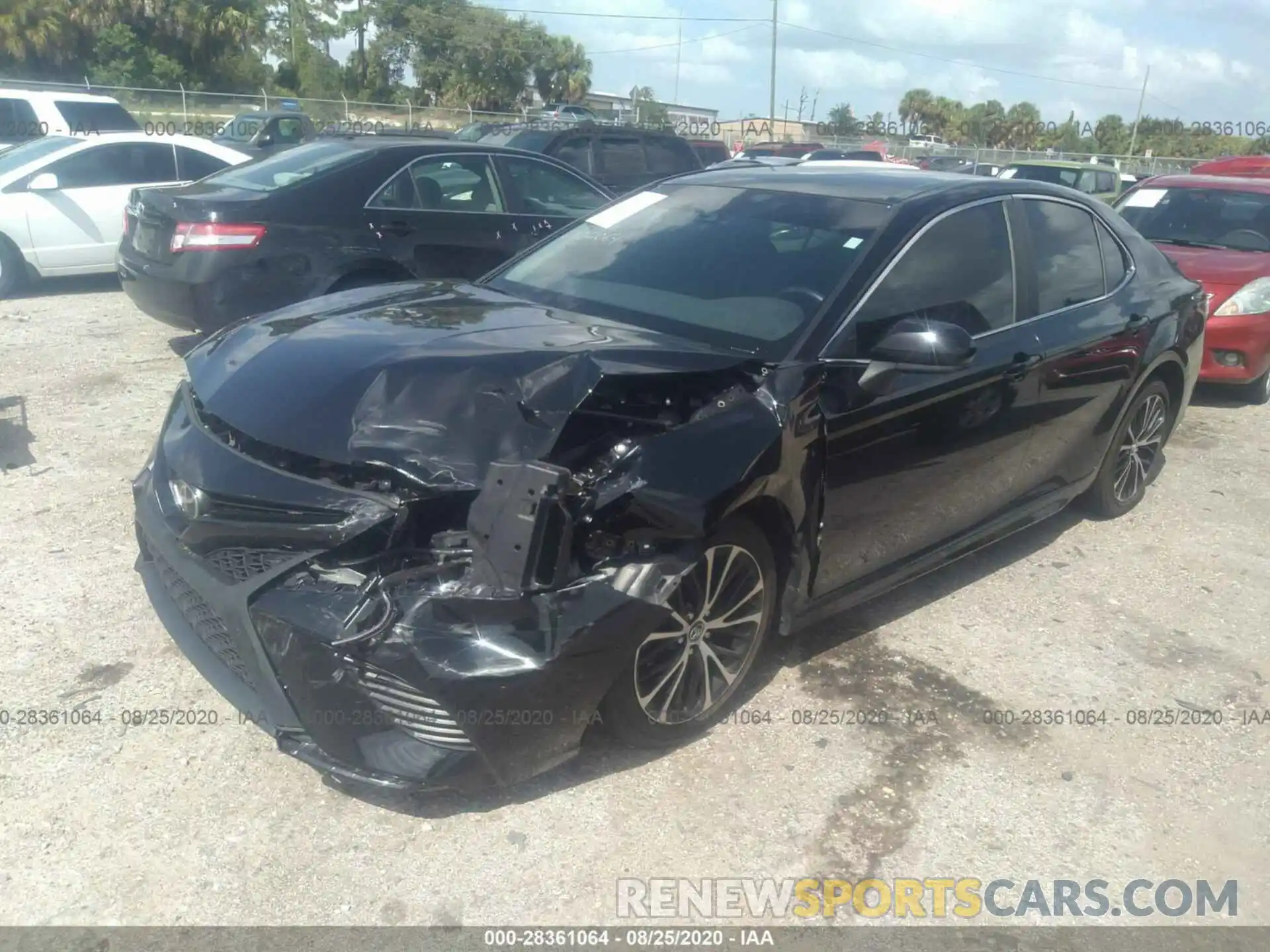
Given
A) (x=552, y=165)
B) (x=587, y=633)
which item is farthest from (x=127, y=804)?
(x=552, y=165)

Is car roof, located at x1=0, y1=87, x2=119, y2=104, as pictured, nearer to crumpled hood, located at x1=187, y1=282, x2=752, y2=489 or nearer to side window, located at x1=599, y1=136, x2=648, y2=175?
side window, located at x1=599, y1=136, x2=648, y2=175

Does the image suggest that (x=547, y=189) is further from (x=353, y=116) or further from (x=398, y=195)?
(x=353, y=116)

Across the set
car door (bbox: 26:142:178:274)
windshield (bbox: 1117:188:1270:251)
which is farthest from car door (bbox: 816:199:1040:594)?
car door (bbox: 26:142:178:274)

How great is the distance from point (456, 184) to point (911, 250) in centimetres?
440

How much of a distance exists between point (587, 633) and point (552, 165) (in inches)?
236

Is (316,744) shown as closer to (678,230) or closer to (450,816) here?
(450,816)

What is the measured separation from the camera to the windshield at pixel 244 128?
21203mm

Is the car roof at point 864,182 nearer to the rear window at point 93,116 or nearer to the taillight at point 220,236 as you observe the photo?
the taillight at point 220,236

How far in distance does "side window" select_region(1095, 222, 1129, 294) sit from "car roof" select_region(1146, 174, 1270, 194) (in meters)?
4.40

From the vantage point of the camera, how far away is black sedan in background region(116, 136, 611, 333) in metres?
6.67

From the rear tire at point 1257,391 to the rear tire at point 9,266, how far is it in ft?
33.3

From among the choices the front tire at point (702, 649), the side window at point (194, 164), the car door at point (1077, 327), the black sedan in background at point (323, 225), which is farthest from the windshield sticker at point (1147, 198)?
the side window at point (194, 164)

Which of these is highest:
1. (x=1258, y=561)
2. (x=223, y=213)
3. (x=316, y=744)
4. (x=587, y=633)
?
(x=223, y=213)

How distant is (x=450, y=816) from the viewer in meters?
3.04
